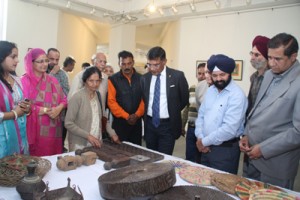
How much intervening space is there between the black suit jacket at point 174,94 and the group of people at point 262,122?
401 millimetres

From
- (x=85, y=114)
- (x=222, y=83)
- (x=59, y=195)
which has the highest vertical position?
(x=222, y=83)

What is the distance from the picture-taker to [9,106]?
2105 mm

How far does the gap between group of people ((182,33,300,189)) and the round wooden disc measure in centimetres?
83

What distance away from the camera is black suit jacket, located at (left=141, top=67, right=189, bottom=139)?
271 cm

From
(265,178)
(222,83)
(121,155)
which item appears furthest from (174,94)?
(265,178)

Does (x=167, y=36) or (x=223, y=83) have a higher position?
(x=167, y=36)

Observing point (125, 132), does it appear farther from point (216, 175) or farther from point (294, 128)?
point (294, 128)

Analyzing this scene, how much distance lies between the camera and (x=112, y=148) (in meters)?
2.16

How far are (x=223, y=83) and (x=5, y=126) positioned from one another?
1.73 m

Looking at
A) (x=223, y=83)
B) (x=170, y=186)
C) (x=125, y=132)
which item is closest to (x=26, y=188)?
(x=170, y=186)

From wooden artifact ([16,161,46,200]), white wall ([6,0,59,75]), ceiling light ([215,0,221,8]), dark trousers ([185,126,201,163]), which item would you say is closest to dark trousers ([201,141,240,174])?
dark trousers ([185,126,201,163])

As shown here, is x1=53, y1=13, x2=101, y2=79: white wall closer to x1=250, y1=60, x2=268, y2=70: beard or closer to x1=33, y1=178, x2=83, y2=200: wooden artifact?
x1=250, y1=60, x2=268, y2=70: beard

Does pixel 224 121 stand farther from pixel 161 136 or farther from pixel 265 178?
pixel 161 136

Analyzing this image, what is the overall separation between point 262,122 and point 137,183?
1096mm
